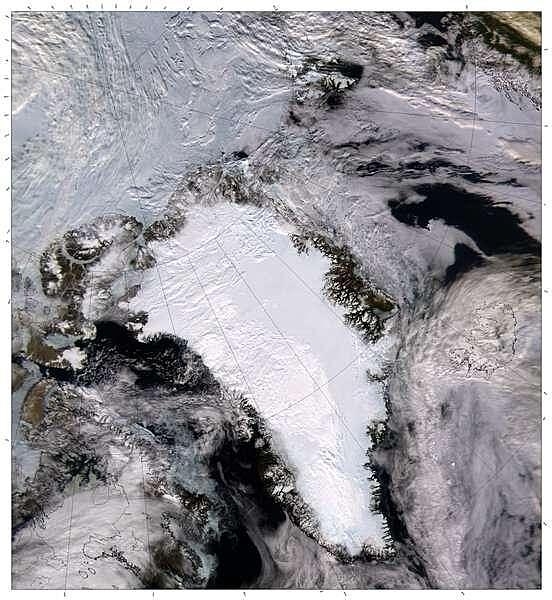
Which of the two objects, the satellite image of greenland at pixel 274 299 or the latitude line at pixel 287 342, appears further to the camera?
the latitude line at pixel 287 342

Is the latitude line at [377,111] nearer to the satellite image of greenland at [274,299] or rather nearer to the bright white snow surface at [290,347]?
the satellite image of greenland at [274,299]

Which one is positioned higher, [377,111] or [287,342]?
[377,111]

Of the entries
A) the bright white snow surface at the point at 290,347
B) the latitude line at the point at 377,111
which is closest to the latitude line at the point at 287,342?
the bright white snow surface at the point at 290,347

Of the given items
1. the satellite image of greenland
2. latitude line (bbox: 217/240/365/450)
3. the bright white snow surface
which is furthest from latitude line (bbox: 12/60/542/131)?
latitude line (bbox: 217/240/365/450)

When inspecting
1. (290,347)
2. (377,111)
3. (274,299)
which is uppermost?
(377,111)

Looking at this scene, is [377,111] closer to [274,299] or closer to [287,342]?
[274,299]

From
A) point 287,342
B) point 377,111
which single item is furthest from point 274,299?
point 377,111
